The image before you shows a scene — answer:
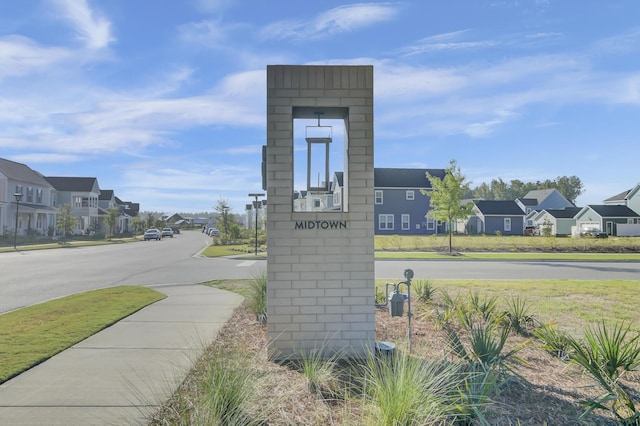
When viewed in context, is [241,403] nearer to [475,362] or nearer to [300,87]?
[475,362]

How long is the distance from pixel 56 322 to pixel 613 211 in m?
59.0

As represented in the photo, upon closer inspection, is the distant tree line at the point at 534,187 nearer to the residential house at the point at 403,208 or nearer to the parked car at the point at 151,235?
the residential house at the point at 403,208

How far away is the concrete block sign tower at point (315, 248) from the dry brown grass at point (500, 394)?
675mm

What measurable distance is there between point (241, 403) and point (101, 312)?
6.01 meters

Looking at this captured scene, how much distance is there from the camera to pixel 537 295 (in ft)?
34.0

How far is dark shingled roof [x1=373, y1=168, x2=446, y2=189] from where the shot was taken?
4850 centimetres

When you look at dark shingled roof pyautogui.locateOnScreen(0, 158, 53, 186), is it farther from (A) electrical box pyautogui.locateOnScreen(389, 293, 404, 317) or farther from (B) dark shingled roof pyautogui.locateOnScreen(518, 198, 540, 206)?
(B) dark shingled roof pyautogui.locateOnScreen(518, 198, 540, 206)

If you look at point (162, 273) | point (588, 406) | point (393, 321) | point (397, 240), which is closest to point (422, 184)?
point (397, 240)

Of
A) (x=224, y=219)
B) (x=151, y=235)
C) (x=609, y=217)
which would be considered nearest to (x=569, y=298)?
(x=224, y=219)

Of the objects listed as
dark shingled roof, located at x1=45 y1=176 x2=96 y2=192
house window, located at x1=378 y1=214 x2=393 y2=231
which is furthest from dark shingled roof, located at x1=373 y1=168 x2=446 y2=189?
dark shingled roof, located at x1=45 y1=176 x2=96 y2=192

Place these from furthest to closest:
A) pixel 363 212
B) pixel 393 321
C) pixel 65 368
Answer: pixel 393 321 < pixel 363 212 < pixel 65 368

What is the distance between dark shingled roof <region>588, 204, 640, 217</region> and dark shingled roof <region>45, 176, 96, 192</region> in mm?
66864

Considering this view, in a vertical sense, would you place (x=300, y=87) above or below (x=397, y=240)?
above

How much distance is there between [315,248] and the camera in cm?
539
